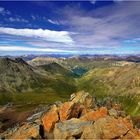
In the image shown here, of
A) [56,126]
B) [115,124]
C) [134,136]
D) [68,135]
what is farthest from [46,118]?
[134,136]

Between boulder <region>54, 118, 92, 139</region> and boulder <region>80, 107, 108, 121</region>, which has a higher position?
boulder <region>80, 107, 108, 121</region>

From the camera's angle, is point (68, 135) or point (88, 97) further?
point (88, 97)

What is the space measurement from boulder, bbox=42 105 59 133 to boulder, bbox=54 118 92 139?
9.56ft

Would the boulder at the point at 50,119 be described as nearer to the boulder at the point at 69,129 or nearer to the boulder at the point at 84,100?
the boulder at the point at 69,129

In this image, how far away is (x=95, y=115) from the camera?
211ft

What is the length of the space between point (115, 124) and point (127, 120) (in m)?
7.95

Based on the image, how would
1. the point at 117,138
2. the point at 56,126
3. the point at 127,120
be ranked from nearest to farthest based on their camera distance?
1. the point at 117,138
2. the point at 56,126
3. the point at 127,120

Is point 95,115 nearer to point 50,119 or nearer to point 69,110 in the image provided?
point 69,110

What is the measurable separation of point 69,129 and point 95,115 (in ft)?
36.6

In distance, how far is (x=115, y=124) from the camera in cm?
5616

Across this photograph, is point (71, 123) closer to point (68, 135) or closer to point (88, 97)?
point (68, 135)

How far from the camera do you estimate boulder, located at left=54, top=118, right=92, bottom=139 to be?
5375 centimetres

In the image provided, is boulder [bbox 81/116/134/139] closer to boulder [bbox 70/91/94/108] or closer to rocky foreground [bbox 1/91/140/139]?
rocky foreground [bbox 1/91/140/139]

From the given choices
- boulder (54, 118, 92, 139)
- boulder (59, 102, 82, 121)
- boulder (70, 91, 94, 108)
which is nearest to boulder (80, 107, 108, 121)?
boulder (54, 118, 92, 139)
